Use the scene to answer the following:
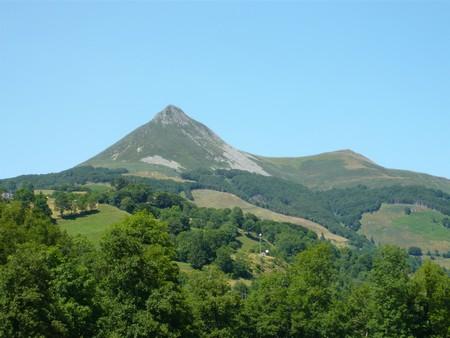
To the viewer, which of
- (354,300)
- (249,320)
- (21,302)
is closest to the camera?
(21,302)

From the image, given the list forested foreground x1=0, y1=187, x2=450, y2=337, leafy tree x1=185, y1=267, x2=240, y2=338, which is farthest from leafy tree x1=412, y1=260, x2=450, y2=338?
leafy tree x1=185, y1=267, x2=240, y2=338

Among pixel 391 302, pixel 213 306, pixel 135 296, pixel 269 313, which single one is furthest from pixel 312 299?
pixel 135 296

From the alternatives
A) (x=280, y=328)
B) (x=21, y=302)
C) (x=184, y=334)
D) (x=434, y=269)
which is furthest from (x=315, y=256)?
(x=21, y=302)

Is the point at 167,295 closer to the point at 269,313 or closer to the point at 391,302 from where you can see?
the point at 391,302

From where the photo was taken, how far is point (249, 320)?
87000 mm

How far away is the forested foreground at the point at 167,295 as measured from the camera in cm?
5666

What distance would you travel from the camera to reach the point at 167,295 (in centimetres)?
6431

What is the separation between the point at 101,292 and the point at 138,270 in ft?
24.9

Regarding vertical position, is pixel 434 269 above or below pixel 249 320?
above

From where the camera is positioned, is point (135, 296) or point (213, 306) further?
point (213, 306)

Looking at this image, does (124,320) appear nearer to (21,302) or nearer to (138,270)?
(138,270)

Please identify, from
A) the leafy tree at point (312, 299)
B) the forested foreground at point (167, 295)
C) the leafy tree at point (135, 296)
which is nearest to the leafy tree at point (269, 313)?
the forested foreground at point (167, 295)

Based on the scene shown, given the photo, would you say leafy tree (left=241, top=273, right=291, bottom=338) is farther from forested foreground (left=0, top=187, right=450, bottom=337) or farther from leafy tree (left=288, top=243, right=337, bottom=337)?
leafy tree (left=288, top=243, right=337, bottom=337)

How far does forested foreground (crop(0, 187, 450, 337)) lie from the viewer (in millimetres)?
56656
